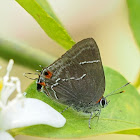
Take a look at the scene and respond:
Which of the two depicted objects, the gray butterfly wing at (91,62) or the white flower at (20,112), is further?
the gray butterfly wing at (91,62)

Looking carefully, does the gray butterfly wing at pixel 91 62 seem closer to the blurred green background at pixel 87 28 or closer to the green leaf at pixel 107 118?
the green leaf at pixel 107 118

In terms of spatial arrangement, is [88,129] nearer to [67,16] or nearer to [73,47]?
[73,47]

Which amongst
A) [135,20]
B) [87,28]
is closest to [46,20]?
[135,20]

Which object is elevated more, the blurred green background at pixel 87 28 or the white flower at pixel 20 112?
the blurred green background at pixel 87 28

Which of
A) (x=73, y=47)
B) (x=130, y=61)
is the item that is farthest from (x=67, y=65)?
(x=130, y=61)

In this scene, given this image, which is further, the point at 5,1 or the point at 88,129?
the point at 5,1

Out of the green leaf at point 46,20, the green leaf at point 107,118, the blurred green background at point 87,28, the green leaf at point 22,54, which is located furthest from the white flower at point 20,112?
the blurred green background at point 87,28
